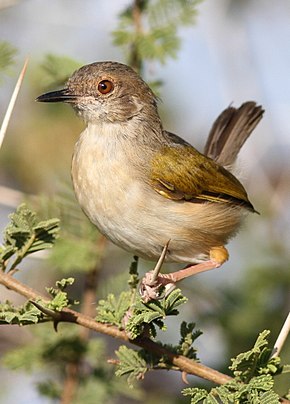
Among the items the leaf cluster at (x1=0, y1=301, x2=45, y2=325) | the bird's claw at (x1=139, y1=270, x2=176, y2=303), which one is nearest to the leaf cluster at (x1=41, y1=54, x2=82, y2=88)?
the bird's claw at (x1=139, y1=270, x2=176, y2=303)

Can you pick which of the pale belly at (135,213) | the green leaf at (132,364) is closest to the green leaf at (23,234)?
the green leaf at (132,364)

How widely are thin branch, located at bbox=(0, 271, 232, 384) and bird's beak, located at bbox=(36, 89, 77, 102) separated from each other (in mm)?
1507

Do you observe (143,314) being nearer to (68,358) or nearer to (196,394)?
(196,394)

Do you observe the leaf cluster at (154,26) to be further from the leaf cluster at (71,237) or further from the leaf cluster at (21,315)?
the leaf cluster at (21,315)

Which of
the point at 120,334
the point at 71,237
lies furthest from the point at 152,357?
the point at 71,237

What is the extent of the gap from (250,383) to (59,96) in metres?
2.15

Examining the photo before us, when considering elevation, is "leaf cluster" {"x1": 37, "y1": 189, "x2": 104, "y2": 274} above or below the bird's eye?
below

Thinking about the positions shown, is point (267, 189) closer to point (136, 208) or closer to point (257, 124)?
point (257, 124)

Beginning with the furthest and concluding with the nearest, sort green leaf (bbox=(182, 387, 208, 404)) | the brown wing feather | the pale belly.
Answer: the brown wing feather, the pale belly, green leaf (bbox=(182, 387, 208, 404))

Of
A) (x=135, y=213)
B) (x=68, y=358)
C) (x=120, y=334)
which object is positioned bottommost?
(x=68, y=358)

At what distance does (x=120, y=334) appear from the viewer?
10.8 feet

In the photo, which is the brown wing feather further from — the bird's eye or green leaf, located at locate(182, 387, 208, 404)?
green leaf, located at locate(182, 387, 208, 404)

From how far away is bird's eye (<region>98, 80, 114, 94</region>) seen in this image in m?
4.64

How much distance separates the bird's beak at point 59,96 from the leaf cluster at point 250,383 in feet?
6.46
